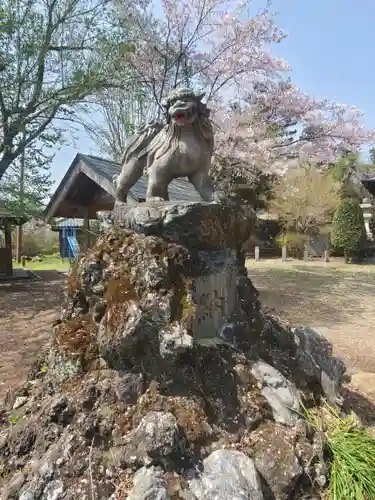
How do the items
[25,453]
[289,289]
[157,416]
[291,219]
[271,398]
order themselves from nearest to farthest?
[157,416] → [25,453] → [271,398] → [289,289] → [291,219]

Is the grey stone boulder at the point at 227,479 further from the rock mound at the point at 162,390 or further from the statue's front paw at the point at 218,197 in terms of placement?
the statue's front paw at the point at 218,197

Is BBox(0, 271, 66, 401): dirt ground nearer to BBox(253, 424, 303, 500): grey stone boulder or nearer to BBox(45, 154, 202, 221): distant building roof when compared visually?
BBox(45, 154, 202, 221): distant building roof

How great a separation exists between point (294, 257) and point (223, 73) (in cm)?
1068

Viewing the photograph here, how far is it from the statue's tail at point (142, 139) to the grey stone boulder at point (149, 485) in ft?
7.31

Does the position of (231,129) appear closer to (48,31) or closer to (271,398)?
(48,31)

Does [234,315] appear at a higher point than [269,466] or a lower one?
higher

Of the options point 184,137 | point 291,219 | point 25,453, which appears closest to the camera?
point 25,453

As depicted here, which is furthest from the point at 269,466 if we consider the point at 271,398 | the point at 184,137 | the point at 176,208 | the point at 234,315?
the point at 184,137

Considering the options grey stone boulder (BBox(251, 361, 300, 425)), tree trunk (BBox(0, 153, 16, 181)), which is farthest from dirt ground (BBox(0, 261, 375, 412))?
tree trunk (BBox(0, 153, 16, 181))

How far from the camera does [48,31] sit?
25.3 ft

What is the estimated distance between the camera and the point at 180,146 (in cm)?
279

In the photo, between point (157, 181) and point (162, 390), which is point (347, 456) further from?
point (157, 181)

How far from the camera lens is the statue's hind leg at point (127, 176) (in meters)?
3.11

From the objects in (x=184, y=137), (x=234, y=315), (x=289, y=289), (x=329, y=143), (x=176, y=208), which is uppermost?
(x=329, y=143)
